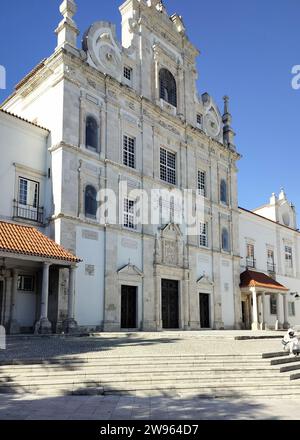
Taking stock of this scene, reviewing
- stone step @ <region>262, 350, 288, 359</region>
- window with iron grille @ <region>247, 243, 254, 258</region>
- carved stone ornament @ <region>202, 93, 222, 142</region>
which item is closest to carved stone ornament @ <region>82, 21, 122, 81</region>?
carved stone ornament @ <region>202, 93, 222, 142</region>

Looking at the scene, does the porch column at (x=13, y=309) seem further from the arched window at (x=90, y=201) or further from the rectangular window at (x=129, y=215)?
the rectangular window at (x=129, y=215)

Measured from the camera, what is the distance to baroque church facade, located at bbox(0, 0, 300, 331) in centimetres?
2211

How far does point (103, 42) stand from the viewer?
26156 millimetres

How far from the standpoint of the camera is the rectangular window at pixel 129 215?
24828mm

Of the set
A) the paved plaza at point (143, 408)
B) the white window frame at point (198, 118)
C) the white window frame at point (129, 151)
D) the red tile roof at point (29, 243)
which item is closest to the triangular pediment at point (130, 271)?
the red tile roof at point (29, 243)

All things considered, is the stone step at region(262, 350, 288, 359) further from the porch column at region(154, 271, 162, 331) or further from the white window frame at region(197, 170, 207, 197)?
the white window frame at region(197, 170, 207, 197)

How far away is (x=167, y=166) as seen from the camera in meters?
28.7

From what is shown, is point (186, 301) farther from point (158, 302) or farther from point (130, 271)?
point (130, 271)

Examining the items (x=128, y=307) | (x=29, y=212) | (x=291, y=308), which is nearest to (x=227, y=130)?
(x=291, y=308)

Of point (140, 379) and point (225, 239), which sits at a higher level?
point (225, 239)

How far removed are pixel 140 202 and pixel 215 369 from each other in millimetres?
15847

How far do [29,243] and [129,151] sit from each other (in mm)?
9777

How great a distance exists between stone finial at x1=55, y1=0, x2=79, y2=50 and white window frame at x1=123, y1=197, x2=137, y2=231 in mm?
8807
